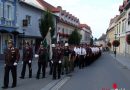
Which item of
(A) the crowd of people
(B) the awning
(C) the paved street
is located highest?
(B) the awning

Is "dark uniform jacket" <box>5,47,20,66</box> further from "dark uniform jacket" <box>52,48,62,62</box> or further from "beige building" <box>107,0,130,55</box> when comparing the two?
"beige building" <box>107,0,130,55</box>

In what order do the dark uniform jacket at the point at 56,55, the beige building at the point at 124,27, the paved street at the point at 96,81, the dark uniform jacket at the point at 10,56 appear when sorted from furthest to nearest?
the beige building at the point at 124,27 < the dark uniform jacket at the point at 56,55 < the paved street at the point at 96,81 < the dark uniform jacket at the point at 10,56

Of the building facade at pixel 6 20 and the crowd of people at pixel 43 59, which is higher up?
the building facade at pixel 6 20

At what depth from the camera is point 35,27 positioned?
49.7 m

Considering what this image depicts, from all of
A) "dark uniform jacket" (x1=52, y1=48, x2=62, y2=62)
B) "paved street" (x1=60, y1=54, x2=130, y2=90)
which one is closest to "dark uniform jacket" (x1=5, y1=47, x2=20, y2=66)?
"paved street" (x1=60, y1=54, x2=130, y2=90)

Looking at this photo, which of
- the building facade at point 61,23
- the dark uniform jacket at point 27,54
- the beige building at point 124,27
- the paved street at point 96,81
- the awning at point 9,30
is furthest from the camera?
the building facade at point 61,23

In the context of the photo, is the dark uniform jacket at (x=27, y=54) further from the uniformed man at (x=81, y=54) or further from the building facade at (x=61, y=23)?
the building facade at (x=61, y=23)

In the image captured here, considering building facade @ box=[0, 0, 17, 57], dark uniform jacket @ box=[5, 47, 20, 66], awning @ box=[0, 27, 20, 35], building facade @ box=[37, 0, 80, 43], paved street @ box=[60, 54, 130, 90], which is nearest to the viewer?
dark uniform jacket @ box=[5, 47, 20, 66]

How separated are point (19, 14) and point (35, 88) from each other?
2859 centimetres

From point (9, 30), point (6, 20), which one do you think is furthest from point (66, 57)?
point (9, 30)

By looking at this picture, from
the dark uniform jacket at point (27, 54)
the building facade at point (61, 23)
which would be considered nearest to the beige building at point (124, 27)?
the building facade at point (61, 23)

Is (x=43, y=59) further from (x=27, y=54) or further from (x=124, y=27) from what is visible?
(x=124, y=27)

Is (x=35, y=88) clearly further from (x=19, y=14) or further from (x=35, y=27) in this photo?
(x=35, y=27)

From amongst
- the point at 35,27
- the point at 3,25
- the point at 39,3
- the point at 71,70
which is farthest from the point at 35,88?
the point at 39,3
